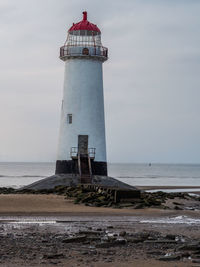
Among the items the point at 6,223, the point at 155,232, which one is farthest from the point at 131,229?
the point at 6,223

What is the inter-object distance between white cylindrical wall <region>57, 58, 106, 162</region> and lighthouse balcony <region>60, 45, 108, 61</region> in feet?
1.03

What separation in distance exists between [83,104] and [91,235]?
20.7 metres

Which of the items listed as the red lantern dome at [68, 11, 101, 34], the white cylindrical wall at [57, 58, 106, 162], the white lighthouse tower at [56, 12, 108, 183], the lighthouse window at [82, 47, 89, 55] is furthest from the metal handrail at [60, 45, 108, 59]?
the red lantern dome at [68, 11, 101, 34]

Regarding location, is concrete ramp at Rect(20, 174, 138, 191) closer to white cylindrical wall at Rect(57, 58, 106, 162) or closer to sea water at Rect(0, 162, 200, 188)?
white cylindrical wall at Rect(57, 58, 106, 162)

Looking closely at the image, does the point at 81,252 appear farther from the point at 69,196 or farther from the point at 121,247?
the point at 69,196

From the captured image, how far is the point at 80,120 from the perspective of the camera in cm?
3316

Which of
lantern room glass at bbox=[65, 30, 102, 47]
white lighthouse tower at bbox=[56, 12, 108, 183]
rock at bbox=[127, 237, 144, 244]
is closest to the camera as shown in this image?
rock at bbox=[127, 237, 144, 244]

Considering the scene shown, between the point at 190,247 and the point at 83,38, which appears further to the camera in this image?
the point at 83,38

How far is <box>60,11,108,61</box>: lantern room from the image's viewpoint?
3331cm

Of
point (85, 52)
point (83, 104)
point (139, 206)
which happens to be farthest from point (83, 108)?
point (139, 206)

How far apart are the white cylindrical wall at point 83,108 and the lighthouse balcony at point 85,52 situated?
1.03 ft

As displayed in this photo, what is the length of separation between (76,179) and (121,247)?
801 inches

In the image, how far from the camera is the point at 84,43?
33469 mm

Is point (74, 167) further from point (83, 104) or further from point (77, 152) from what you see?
point (83, 104)
